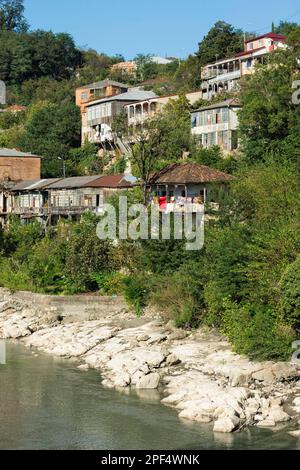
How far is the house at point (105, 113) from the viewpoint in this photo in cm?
5853

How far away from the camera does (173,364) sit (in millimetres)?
24031

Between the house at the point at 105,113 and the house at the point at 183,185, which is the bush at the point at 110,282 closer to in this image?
the house at the point at 183,185

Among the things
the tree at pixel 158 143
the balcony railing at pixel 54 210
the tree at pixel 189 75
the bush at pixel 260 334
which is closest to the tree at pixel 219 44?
the tree at pixel 189 75

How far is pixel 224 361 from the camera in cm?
2338

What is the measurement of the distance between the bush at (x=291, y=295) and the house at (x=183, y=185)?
14525 mm

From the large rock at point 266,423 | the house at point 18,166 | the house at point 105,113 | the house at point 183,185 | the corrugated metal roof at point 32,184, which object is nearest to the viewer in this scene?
the large rock at point 266,423

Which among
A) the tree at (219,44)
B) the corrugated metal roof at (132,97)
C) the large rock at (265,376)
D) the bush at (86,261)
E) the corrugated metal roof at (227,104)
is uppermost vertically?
the tree at (219,44)

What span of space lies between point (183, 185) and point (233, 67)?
69.0 feet

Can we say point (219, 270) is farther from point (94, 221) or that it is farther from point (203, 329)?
point (94, 221)

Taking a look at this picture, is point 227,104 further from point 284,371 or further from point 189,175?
point 284,371

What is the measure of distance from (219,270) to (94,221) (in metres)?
11.8

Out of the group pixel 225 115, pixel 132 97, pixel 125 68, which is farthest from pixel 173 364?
pixel 125 68

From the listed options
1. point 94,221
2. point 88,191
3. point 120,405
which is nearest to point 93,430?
point 120,405
